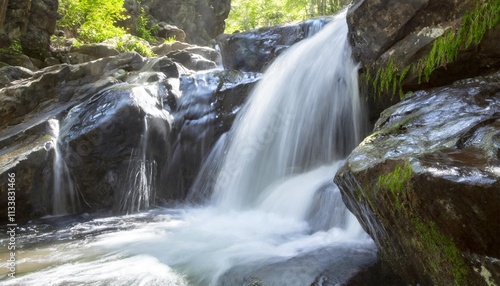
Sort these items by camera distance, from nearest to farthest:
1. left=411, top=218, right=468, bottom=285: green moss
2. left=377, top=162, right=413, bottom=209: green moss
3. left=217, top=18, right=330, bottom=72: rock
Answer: left=411, top=218, right=468, bottom=285: green moss
left=377, top=162, right=413, bottom=209: green moss
left=217, top=18, right=330, bottom=72: rock

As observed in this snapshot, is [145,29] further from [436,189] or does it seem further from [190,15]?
[436,189]

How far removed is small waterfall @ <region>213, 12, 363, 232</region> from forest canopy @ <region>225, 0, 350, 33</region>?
57.0 feet

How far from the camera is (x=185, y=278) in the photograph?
3.43 metres

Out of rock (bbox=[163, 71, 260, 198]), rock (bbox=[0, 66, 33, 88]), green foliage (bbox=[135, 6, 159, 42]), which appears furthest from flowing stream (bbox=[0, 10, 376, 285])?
green foliage (bbox=[135, 6, 159, 42])

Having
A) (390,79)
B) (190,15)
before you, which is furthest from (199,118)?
(190,15)

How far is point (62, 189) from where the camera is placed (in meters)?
6.39

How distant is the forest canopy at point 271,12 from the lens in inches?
958

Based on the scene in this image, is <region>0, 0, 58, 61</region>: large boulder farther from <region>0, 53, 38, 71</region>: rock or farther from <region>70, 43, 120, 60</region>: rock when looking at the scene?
<region>70, 43, 120, 60</region>: rock

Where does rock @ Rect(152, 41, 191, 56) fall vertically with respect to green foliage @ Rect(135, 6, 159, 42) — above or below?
below

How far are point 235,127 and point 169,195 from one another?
1.86m

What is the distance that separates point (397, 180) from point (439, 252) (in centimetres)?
48

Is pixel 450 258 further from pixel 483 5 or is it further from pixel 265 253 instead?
pixel 483 5

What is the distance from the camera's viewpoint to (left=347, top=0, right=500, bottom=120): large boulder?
4.04 m

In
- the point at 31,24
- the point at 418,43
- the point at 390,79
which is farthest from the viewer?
the point at 31,24
